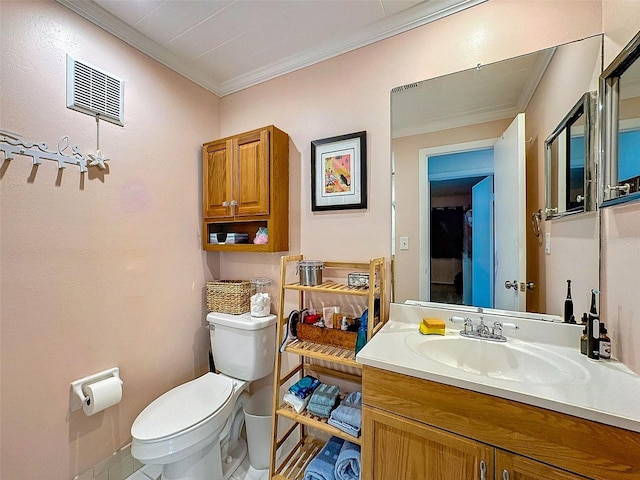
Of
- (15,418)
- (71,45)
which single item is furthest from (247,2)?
(15,418)

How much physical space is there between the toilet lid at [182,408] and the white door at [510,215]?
4.80ft

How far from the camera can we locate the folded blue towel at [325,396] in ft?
4.32

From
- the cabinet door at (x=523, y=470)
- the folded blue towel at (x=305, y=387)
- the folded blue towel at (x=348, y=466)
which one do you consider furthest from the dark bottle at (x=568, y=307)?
the folded blue towel at (x=305, y=387)

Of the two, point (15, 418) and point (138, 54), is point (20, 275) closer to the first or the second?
point (15, 418)

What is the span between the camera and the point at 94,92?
135 cm

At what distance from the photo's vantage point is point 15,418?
44.3 inches

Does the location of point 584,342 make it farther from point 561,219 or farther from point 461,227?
point 461,227

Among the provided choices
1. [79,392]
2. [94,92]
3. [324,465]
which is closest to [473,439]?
[324,465]

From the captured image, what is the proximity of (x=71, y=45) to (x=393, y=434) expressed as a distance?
2.14 m

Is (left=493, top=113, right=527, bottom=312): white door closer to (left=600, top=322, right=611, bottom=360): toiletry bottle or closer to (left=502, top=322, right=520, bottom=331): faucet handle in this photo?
(left=502, top=322, right=520, bottom=331): faucet handle

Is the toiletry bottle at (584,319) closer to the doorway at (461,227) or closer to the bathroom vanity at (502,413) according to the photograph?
the bathroom vanity at (502,413)

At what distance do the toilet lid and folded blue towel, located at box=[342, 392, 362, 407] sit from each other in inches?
24.8

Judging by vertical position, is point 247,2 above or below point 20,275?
above

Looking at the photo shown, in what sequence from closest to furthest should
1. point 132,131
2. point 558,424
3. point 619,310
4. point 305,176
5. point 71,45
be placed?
point 558,424, point 619,310, point 71,45, point 132,131, point 305,176
